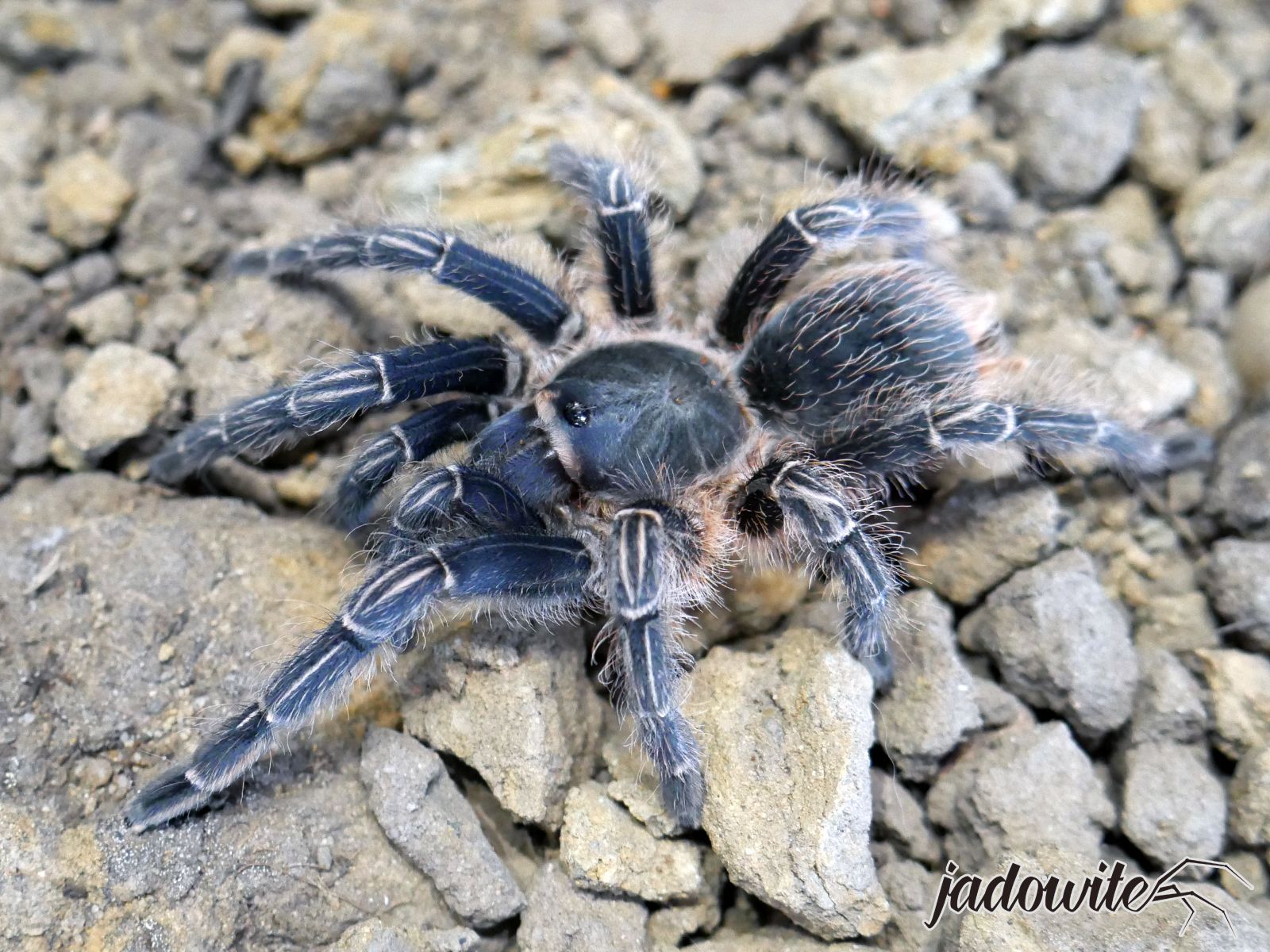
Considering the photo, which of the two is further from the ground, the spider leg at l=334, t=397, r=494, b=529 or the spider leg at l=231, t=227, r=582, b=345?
the spider leg at l=231, t=227, r=582, b=345

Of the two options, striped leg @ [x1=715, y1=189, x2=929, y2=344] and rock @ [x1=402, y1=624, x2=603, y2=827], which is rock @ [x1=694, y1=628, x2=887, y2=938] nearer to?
rock @ [x1=402, y1=624, x2=603, y2=827]

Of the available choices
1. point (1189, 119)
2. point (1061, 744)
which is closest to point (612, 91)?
point (1189, 119)

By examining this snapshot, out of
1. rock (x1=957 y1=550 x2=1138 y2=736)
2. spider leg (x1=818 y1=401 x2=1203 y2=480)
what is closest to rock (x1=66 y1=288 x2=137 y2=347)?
spider leg (x1=818 y1=401 x2=1203 y2=480)

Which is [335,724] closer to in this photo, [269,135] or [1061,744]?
[1061,744]

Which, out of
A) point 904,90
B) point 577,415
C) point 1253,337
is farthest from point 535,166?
point 1253,337

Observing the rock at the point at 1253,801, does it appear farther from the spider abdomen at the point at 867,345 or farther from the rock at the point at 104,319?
the rock at the point at 104,319

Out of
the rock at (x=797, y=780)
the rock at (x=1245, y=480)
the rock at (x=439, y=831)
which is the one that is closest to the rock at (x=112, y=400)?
the rock at (x=439, y=831)

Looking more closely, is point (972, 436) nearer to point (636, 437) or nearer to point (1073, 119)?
point (636, 437)
